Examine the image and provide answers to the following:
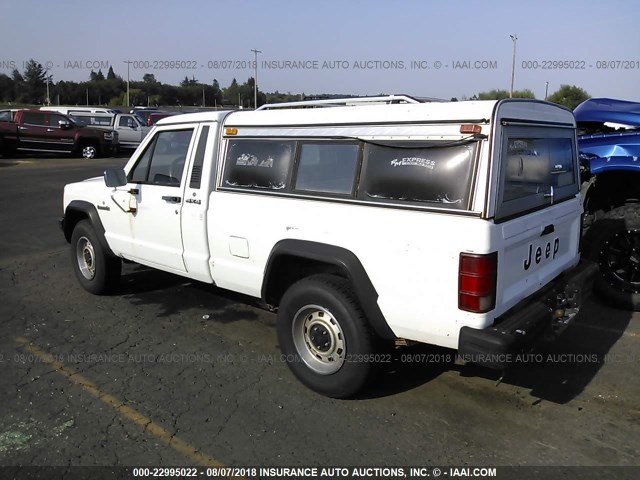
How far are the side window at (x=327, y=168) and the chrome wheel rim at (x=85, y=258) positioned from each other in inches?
120

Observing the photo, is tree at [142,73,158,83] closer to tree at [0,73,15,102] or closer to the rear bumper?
tree at [0,73,15,102]

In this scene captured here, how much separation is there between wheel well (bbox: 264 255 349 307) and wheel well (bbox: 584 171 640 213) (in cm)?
325

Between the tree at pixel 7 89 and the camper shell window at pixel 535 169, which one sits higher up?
the tree at pixel 7 89

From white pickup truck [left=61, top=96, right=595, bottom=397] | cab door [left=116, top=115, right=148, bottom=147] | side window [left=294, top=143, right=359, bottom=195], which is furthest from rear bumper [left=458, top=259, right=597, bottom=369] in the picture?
cab door [left=116, top=115, right=148, bottom=147]

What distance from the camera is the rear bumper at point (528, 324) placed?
9.65ft

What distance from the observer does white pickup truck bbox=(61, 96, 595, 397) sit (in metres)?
3.03

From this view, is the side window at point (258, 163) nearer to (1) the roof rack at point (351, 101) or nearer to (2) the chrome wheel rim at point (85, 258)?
(1) the roof rack at point (351, 101)

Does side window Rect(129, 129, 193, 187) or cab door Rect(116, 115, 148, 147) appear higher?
cab door Rect(116, 115, 148, 147)

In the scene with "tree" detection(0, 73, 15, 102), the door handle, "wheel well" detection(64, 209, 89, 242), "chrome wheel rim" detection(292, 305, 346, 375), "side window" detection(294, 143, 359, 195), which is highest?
"tree" detection(0, 73, 15, 102)

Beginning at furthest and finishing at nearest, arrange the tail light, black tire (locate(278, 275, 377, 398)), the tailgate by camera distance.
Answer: black tire (locate(278, 275, 377, 398)) → the tailgate → the tail light

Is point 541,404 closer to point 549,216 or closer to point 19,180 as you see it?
point 549,216

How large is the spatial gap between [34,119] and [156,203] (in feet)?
61.3

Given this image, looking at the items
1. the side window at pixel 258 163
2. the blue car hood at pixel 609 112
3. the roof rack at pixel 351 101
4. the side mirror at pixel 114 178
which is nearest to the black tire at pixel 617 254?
the blue car hood at pixel 609 112

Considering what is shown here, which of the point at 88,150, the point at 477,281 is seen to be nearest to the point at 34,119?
the point at 88,150
